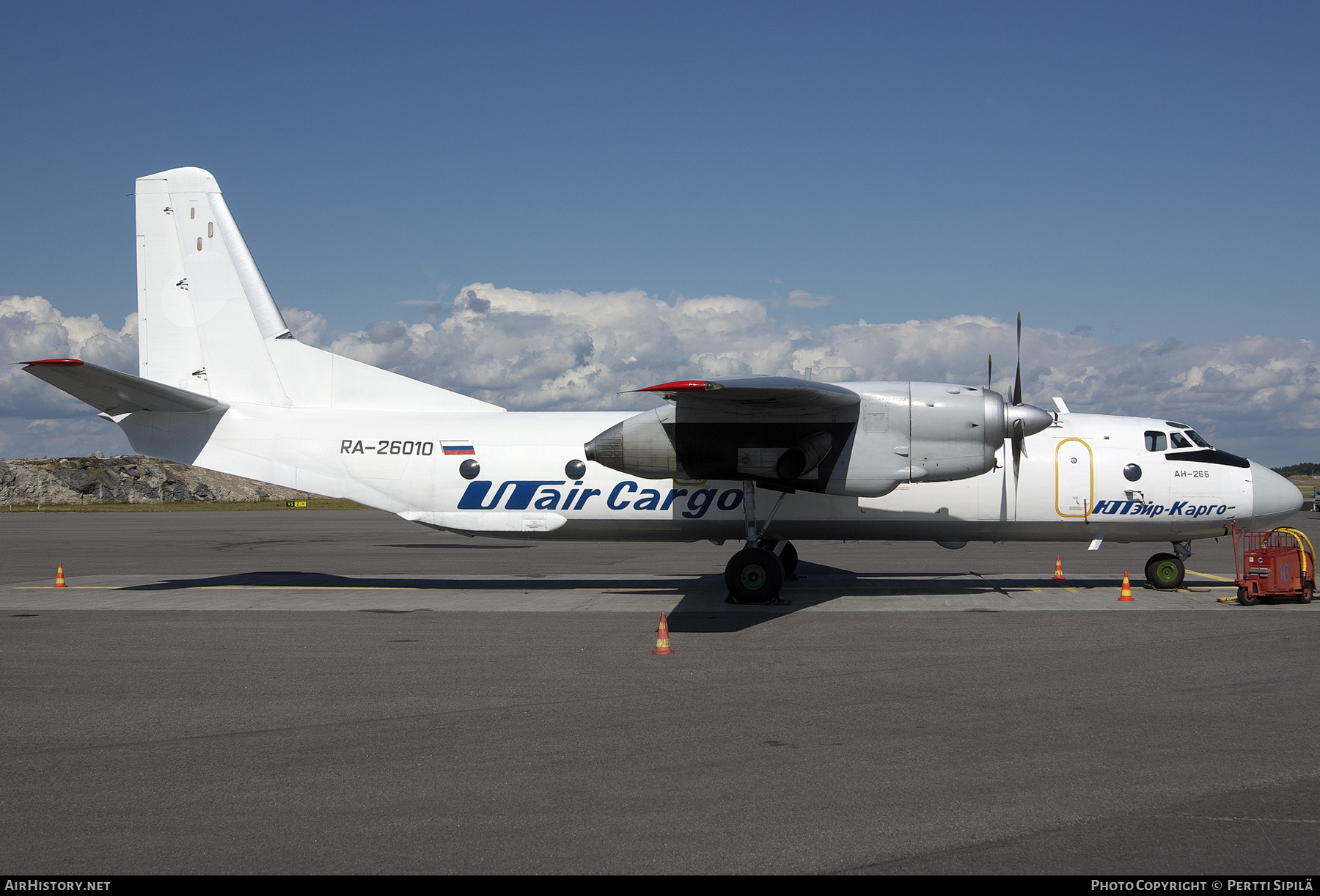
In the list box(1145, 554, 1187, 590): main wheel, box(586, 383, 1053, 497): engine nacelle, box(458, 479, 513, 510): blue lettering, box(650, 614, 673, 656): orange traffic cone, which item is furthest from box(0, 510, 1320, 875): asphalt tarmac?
box(586, 383, 1053, 497): engine nacelle

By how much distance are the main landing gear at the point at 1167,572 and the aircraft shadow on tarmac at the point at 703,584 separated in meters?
1.12

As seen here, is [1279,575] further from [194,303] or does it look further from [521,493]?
[194,303]

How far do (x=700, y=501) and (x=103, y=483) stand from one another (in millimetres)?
79991

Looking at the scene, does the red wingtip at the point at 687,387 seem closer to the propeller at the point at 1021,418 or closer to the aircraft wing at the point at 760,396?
the aircraft wing at the point at 760,396

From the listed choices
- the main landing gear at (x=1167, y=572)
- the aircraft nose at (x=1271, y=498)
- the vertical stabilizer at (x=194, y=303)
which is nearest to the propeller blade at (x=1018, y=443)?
the main landing gear at (x=1167, y=572)

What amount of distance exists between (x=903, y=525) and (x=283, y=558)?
17065mm

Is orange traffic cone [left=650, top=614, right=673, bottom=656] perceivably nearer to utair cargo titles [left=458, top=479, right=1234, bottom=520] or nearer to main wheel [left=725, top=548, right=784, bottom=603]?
main wheel [left=725, top=548, right=784, bottom=603]

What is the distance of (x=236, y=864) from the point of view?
4.73 metres

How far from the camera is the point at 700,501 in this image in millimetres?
16625

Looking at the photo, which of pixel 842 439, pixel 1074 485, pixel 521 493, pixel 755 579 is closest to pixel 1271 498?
pixel 1074 485

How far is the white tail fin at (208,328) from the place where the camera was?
17750 millimetres

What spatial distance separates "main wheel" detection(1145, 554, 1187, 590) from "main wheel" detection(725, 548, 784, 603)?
23.7 feet

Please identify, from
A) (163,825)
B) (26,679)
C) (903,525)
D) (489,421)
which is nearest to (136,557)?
(489,421)

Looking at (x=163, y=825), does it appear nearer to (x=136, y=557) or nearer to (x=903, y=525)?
(x=903, y=525)
